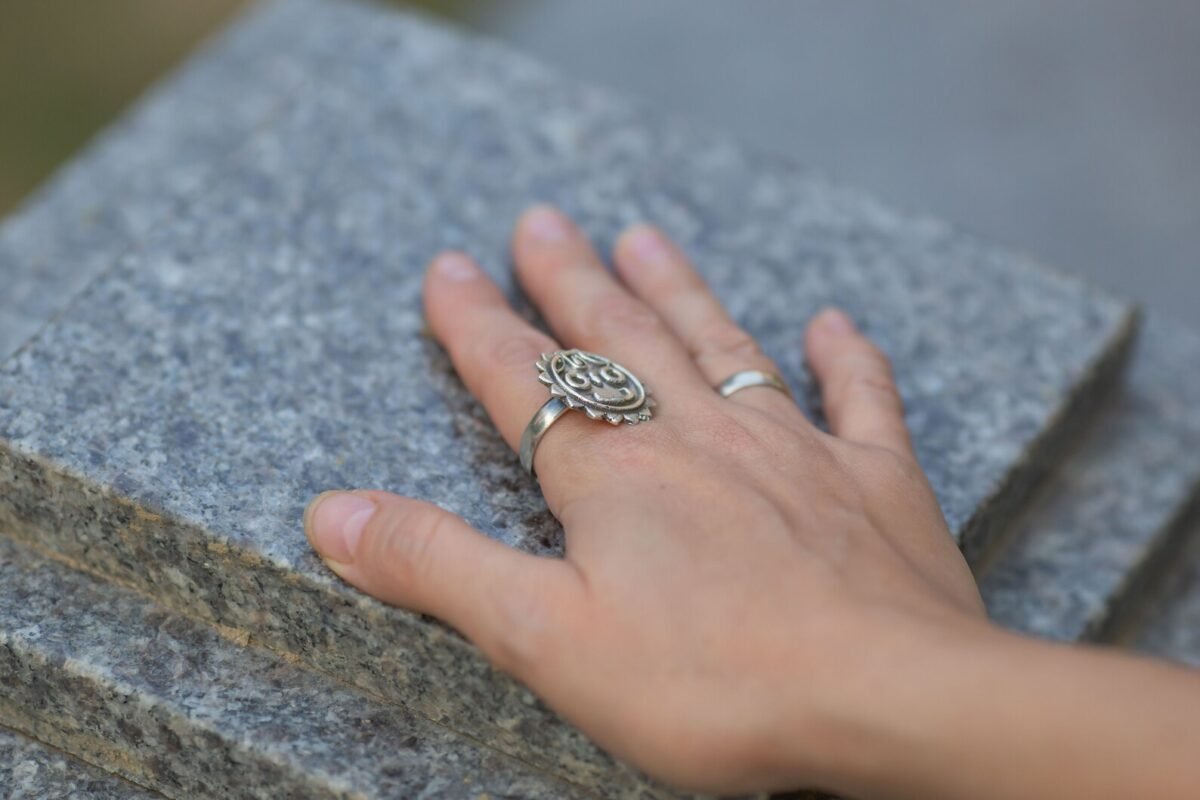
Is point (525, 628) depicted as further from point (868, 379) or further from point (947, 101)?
point (947, 101)

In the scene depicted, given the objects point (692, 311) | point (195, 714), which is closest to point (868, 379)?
point (692, 311)

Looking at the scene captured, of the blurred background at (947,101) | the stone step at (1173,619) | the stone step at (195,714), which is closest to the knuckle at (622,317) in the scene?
the stone step at (195,714)

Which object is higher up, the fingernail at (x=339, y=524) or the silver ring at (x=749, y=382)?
the silver ring at (x=749, y=382)

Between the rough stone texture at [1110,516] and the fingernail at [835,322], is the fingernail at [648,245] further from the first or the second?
the rough stone texture at [1110,516]

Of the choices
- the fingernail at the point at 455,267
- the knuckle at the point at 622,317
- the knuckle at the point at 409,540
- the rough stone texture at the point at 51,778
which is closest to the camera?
the knuckle at the point at 409,540

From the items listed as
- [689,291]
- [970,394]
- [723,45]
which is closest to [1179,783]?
[970,394]

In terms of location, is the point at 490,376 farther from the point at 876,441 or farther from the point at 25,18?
the point at 25,18

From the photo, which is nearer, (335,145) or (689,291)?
(689,291)
